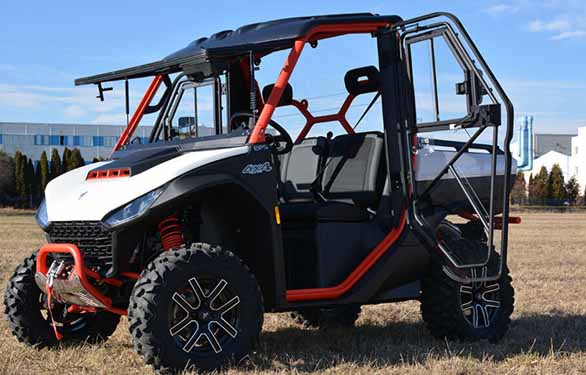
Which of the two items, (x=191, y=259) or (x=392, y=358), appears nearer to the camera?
(x=191, y=259)

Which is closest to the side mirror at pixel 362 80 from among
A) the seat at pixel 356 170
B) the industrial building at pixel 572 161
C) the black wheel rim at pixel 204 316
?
the seat at pixel 356 170

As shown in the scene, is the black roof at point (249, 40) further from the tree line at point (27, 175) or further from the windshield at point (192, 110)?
the tree line at point (27, 175)

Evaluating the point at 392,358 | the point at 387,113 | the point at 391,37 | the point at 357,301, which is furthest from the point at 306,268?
the point at 391,37

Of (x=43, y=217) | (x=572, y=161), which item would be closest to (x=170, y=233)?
(x=43, y=217)

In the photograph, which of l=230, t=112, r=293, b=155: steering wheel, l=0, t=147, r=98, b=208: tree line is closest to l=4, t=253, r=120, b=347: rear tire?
l=230, t=112, r=293, b=155: steering wheel

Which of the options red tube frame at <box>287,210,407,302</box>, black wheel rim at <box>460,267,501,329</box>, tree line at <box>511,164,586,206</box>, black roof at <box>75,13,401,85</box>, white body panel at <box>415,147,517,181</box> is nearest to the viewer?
black roof at <box>75,13,401,85</box>

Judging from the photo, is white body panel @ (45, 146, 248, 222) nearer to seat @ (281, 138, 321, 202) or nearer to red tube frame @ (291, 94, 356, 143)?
seat @ (281, 138, 321, 202)

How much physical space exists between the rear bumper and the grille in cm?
11

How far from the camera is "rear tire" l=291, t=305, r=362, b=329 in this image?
28.7ft

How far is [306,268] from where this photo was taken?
710 centimetres

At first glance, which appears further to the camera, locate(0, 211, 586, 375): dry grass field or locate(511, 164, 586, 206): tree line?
locate(511, 164, 586, 206): tree line

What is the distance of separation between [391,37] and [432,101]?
590 mm

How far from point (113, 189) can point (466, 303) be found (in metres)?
3.17

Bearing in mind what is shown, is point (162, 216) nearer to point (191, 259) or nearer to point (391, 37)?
point (191, 259)
